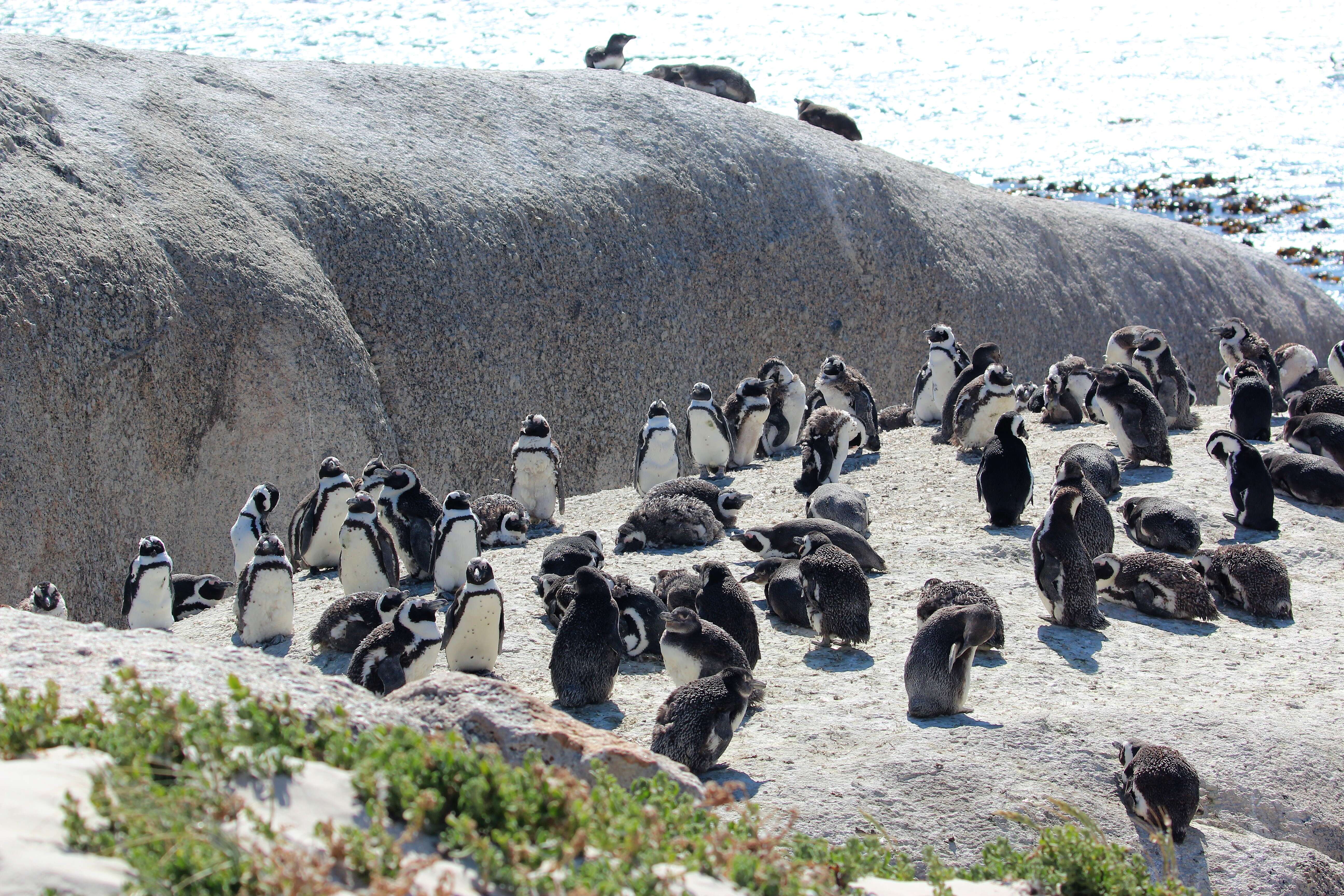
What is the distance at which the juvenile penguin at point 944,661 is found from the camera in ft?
18.9

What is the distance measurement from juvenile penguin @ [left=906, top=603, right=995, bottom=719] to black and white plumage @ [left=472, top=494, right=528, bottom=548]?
4.34 meters

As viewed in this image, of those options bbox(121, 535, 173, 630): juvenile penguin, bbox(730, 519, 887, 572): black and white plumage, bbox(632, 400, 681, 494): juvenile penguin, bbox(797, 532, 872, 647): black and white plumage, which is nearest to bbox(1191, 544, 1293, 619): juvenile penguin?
bbox(730, 519, 887, 572): black and white plumage

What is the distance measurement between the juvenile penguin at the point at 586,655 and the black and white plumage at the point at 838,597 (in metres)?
1.26

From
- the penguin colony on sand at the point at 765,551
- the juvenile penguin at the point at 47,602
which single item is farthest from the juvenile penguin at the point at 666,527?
the juvenile penguin at the point at 47,602

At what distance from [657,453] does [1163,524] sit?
14.5 ft

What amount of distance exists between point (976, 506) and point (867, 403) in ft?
8.84

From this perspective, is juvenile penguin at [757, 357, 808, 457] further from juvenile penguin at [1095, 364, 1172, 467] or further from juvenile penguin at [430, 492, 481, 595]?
juvenile penguin at [430, 492, 481, 595]

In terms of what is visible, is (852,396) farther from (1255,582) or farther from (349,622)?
(349,622)

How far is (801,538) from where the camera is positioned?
8219 mm

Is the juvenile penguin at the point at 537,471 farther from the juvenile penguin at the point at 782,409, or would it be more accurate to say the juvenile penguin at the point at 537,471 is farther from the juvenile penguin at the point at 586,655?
the juvenile penguin at the point at 586,655

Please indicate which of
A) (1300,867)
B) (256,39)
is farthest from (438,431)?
(256,39)

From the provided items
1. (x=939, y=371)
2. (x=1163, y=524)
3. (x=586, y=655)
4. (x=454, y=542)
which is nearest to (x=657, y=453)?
(x=454, y=542)

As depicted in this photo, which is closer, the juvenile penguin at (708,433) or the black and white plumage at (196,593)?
the black and white plumage at (196,593)

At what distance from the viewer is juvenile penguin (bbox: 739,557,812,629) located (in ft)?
24.0
